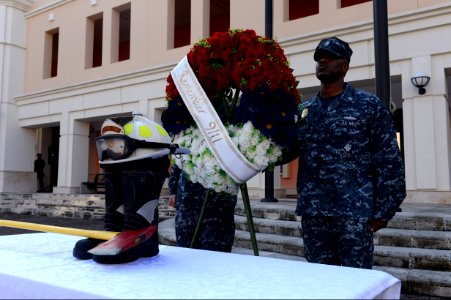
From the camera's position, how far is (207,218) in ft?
→ 7.48

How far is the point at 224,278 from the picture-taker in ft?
3.52

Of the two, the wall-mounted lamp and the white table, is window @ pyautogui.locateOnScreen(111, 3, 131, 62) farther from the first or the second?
the white table

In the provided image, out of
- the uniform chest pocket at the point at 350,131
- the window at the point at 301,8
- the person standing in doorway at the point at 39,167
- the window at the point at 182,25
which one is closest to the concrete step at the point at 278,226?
the uniform chest pocket at the point at 350,131

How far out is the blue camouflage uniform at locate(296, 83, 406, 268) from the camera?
78.8 inches

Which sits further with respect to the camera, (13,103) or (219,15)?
(13,103)

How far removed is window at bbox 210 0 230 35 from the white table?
39.4 ft

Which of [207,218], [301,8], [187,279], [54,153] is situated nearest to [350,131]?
[207,218]

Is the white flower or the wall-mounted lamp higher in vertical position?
the wall-mounted lamp

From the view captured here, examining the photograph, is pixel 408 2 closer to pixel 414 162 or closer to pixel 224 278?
pixel 414 162

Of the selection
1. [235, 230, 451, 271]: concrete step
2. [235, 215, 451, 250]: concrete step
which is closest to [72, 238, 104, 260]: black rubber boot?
[235, 230, 451, 271]: concrete step

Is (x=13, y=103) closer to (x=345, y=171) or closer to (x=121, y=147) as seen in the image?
(x=345, y=171)

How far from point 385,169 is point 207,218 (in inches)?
38.8

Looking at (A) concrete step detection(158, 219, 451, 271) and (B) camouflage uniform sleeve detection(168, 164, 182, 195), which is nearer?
(B) camouflage uniform sleeve detection(168, 164, 182, 195)

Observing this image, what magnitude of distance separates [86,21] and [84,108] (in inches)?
116
